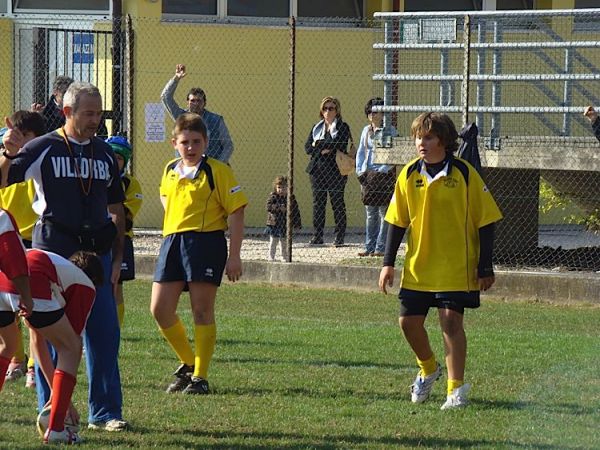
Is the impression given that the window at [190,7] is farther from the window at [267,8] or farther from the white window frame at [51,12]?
A: the white window frame at [51,12]

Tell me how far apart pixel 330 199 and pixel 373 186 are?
3.79 ft

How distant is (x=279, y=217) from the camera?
1594cm

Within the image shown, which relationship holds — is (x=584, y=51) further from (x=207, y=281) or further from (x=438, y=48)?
(x=207, y=281)

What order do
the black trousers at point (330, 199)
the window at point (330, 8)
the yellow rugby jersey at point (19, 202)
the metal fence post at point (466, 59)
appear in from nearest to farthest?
the yellow rugby jersey at point (19, 202), the metal fence post at point (466, 59), the black trousers at point (330, 199), the window at point (330, 8)

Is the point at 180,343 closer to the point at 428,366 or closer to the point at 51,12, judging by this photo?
the point at 428,366

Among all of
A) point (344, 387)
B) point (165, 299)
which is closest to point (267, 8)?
point (165, 299)

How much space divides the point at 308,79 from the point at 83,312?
43.2 feet

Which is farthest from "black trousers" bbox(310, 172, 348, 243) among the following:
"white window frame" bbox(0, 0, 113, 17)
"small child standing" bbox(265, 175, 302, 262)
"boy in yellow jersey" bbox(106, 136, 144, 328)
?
"boy in yellow jersey" bbox(106, 136, 144, 328)

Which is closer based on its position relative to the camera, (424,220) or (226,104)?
(424,220)

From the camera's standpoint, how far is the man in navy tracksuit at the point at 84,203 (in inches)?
281

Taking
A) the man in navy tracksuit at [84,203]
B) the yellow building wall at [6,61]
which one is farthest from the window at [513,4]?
the man in navy tracksuit at [84,203]

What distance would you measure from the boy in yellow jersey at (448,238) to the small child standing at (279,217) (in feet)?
23.3

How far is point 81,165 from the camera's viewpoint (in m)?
7.20

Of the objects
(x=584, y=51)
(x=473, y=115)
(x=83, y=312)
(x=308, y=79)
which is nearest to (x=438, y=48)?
(x=473, y=115)
